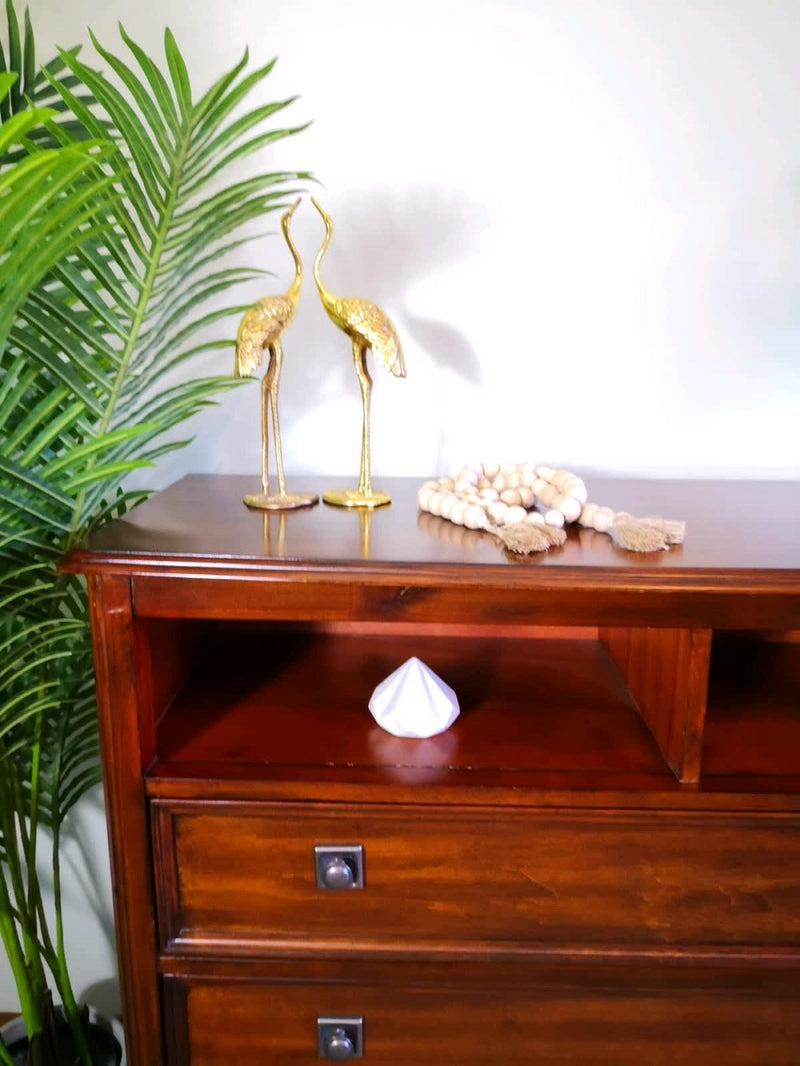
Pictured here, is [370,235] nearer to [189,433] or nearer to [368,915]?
[189,433]

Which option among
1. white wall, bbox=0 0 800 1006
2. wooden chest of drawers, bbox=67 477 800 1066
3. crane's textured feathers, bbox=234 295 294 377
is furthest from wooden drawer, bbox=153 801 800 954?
white wall, bbox=0 0 800 1006

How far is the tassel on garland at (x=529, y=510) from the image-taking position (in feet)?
2.76

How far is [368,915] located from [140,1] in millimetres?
1350

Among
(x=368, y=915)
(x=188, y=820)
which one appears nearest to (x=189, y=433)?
(x=188, y=820)

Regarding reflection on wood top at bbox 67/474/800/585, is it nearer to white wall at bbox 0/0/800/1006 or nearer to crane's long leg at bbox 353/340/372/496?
crane's long leg at bbox 353/340/372/496

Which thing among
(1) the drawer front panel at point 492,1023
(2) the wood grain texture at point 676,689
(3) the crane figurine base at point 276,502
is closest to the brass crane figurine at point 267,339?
(3) the crane figurine base at point 276,502

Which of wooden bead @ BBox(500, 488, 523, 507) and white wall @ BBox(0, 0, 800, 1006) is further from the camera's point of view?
white wall @ BBox(0, 0, 800, 1006)

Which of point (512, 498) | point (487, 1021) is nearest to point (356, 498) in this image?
point (512, 498)

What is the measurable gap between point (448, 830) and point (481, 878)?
0.07 meters

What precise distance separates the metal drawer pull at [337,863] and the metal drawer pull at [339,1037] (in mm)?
186

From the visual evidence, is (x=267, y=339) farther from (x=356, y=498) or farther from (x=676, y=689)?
(x=676, y=689)

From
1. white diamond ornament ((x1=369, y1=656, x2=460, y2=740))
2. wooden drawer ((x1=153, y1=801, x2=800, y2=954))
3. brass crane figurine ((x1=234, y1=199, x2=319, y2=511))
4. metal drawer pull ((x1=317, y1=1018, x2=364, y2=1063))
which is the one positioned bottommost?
metal drawer pull ((x1=317, y1=1018, x2=364, y2=1063))

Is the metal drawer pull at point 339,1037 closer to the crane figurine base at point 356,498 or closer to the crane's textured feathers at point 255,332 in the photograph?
the crane figurine base at point 356,498

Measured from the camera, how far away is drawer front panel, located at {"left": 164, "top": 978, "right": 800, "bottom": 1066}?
0.90 meters
